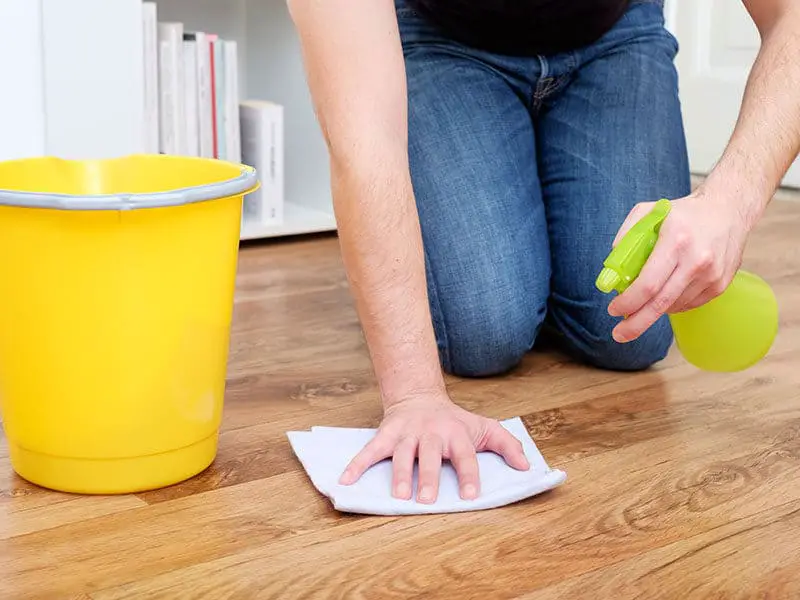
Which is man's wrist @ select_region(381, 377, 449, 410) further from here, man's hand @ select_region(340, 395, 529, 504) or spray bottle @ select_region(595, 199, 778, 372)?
spray bottle @ select_region(595, 199, 778, 372)

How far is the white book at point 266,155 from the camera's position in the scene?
2.12 metres

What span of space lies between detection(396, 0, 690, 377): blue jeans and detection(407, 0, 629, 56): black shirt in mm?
16

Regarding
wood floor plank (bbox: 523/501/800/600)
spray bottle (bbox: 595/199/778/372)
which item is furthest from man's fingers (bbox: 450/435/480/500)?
spray bottle (bbox: 595/199/778/372)

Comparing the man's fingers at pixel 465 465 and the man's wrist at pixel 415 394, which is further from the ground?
the man's wrist at pixel 415 394

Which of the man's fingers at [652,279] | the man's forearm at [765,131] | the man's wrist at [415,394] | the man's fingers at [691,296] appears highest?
the man's forearm at [765,131]

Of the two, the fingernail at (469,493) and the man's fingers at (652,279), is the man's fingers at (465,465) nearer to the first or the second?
the fingernail at (469,493)

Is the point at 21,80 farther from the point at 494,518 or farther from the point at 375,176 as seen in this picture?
the point at 494,518

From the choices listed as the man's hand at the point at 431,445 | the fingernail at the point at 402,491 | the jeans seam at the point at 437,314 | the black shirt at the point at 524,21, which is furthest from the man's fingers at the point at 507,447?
the black shirt at the point at 524,21

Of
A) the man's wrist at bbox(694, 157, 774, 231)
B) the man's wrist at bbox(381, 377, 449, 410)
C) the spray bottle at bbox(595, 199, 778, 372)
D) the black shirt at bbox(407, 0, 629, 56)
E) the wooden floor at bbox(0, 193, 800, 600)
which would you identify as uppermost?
the black shirt at bbox(407, 0, 629, 56)

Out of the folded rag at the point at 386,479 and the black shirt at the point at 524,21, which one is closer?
the folded rag at the point at 386,479

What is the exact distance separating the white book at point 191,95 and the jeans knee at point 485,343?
2.83 ft

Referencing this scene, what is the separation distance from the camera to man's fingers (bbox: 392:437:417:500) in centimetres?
95

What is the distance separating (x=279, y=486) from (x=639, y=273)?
375mm

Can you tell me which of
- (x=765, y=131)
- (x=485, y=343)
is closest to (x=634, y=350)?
(x=485, y=343)
